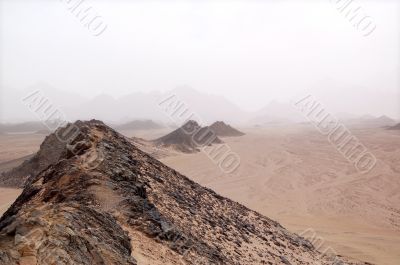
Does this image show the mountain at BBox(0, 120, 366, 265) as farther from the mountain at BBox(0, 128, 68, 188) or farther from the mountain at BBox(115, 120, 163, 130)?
the mountain at BBox(115, 120, 163, 130)

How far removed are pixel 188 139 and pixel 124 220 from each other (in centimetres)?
3001

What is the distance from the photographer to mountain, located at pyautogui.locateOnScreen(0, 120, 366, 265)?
4578 millimetres

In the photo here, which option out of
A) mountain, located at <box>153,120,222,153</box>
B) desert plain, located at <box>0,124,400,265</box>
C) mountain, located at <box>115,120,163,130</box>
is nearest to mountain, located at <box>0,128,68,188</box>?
desert plain, located at <box>0,124,400,265</box>

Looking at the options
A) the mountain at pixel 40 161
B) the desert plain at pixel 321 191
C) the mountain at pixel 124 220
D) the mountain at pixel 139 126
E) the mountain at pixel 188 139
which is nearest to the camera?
the mountain at pixel 124 220

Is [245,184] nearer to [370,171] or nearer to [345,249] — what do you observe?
[370,171]

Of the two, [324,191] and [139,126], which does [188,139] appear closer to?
[324,191]

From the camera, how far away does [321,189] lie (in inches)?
829

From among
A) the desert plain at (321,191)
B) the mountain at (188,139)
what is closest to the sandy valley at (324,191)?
the desert plain at (321,191)

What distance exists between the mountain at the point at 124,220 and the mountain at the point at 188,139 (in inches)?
967

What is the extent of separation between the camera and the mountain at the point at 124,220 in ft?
15.0

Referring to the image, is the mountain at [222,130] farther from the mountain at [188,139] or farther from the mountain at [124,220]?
the mountain at [124,220]

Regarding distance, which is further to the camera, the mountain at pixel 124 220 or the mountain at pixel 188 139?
the mountain at pixel 188 139

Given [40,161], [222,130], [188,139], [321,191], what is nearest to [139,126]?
[222,130]

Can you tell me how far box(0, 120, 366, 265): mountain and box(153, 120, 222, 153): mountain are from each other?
24.6 metres
